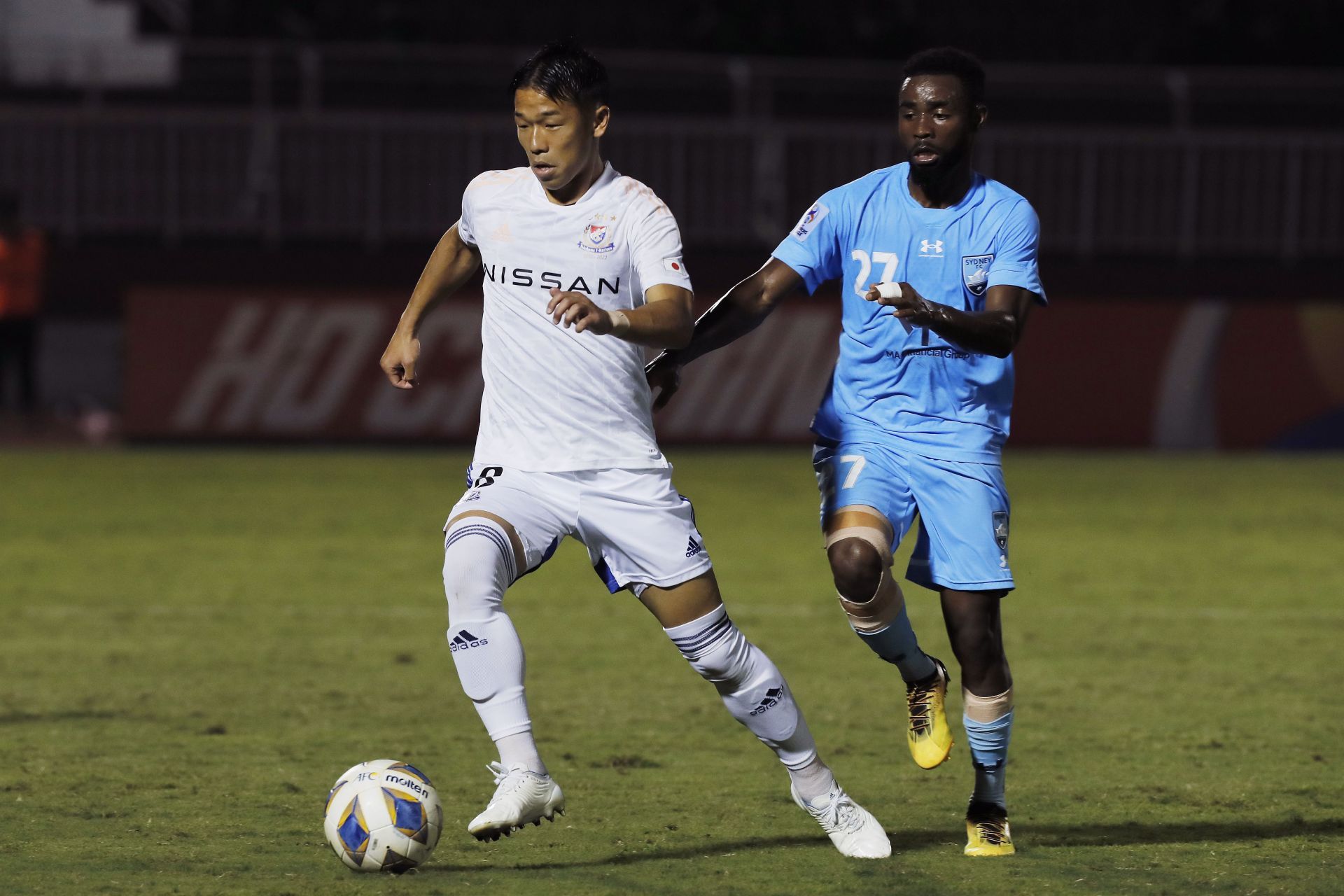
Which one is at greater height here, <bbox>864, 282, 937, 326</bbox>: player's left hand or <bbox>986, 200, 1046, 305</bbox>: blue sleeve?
<bbox>986, 200, 1046, 305</bbox>: blue sleeve

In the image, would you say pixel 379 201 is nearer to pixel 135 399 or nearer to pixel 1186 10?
pixel 135 399

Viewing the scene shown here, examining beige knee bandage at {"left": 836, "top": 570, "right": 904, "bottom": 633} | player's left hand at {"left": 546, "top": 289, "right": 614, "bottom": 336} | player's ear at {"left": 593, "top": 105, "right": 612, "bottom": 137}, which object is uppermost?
player's ear at {"left": 593, "top": 105, "right": 612, "bottom": 137}

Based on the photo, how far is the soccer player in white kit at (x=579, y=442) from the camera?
175 inches

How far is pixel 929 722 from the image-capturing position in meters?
5.11

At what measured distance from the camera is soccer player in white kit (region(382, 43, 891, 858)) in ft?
14.5

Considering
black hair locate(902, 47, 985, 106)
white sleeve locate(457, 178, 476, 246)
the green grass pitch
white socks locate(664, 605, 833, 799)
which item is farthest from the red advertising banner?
white socks locate(664, 605, 833, 799)

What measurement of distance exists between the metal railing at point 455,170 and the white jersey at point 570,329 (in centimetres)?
1406

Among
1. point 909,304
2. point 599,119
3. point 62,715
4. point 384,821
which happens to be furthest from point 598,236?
point 62,715

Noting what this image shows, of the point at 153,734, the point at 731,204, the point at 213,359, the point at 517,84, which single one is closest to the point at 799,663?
the point at 153,734

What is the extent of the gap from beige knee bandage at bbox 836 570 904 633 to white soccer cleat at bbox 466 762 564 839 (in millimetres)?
1040

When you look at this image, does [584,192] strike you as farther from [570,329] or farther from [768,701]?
[768,701]

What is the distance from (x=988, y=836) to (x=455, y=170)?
591 inches

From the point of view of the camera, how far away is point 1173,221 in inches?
755

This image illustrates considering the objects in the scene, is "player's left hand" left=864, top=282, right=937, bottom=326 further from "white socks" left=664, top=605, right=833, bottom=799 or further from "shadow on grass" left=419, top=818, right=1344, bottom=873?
"shadow on grass" left=419, top=818, right=1344, bottom=873
